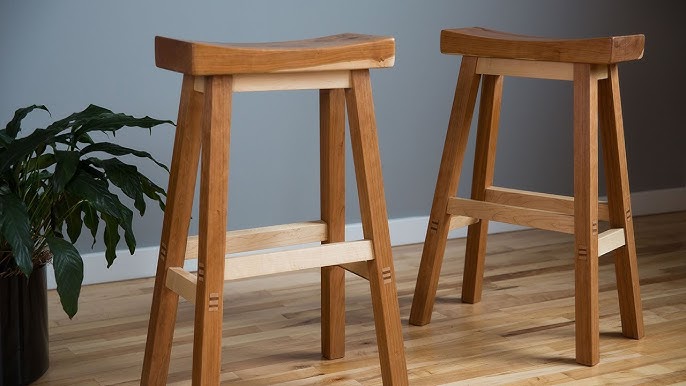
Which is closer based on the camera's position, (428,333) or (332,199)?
(332,199)

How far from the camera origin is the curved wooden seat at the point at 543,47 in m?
1.95

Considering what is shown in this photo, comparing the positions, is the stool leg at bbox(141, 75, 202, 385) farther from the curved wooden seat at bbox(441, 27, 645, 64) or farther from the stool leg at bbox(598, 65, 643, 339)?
the stool leg at bbox(598, 65, 643, 339)

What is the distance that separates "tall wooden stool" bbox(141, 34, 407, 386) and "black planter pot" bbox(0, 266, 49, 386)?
246 mm

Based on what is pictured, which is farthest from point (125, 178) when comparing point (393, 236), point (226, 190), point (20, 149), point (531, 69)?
point (393, 236)

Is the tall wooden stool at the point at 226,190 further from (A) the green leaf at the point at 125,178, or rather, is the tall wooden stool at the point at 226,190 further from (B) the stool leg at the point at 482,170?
(B) the stool leg at the point at 482,170

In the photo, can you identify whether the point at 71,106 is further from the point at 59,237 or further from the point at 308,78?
the point at 308,78

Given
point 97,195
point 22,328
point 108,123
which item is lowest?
point 22,328

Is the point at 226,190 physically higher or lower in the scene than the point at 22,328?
higher

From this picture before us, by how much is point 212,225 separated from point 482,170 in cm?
92

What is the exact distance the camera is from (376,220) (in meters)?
1.79

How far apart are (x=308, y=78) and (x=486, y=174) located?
77 centimetres

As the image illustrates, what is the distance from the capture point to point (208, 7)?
103 inches

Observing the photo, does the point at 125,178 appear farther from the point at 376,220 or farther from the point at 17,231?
the point at 376,220

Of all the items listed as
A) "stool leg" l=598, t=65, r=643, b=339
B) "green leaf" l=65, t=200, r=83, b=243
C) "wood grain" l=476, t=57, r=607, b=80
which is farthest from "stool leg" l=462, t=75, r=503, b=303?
"green leaf" l=65, t=200, r=83, b=243
